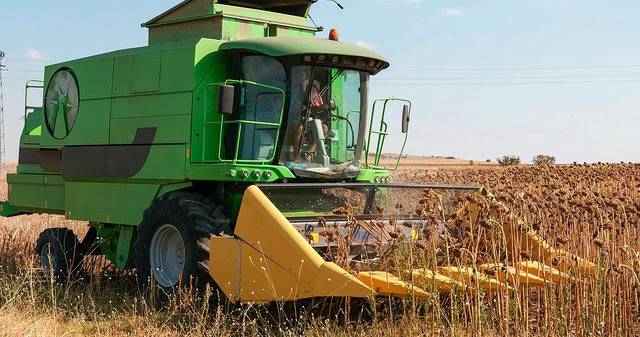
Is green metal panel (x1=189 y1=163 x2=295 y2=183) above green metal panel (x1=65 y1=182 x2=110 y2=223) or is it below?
above

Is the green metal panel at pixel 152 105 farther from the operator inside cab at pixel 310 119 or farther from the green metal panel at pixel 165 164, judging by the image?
the operator inside cab at pixel 310 119

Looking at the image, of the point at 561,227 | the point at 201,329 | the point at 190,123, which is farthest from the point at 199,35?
the point at 561,227

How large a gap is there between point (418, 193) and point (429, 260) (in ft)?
7.99

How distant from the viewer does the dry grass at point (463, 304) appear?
5.12 meters

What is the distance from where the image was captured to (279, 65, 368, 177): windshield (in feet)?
24.3

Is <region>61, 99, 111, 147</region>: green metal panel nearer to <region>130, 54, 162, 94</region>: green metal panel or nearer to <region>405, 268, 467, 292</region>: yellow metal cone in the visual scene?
<region>130, 54, 162, 94</region>: green metal panel

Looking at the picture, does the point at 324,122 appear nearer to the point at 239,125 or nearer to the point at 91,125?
the point at 239,125

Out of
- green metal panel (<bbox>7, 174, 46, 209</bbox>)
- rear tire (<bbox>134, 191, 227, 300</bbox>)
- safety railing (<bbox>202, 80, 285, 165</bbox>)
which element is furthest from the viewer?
green metal panel (<bbox>7, 174, 46, 209</bbox>)

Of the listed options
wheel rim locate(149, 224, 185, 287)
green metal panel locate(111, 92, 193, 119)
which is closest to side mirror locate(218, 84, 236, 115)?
green metal panel locate(111, 92, 193, 119)

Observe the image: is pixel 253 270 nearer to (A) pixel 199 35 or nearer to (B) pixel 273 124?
(B) pixel 273 124

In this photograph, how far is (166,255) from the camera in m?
7.52

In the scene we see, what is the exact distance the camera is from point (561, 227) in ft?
22.3

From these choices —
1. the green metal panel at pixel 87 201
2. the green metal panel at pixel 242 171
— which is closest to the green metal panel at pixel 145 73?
the green metal panel at pixel 87 201

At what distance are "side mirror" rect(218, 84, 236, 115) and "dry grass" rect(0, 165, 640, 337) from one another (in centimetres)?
171
